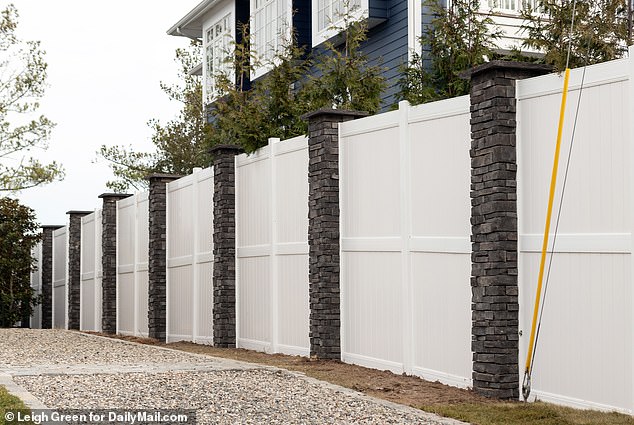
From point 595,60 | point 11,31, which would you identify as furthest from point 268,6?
point 595,60

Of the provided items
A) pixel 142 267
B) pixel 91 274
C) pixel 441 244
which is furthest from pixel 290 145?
pixel 91 274

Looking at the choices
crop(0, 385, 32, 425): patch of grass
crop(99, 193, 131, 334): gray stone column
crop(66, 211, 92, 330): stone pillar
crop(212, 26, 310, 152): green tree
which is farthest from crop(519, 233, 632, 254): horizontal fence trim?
crop(66, 211, 92, 330): stone pillar

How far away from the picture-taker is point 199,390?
9.01 metres

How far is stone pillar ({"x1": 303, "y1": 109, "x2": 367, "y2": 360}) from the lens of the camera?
1163 cm

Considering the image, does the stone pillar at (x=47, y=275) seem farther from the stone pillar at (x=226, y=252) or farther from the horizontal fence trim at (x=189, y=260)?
the stone pillar at (x=226, y=252)

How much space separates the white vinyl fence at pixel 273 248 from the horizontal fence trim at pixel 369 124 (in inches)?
39.2

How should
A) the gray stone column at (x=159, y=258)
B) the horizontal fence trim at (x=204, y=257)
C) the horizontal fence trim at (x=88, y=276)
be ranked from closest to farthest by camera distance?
1. the horizontal fence trim at (x=204, y=257)
2. the gray stone column at (x=159, y=258)
3. the horizontal fence trim at (x=88, y=276)

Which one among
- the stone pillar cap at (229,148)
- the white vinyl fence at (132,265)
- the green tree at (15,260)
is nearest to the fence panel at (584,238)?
the stone pillar cap at (229,148)

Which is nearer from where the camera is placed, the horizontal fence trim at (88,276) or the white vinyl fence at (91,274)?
the white vinyl fence at (91,274)

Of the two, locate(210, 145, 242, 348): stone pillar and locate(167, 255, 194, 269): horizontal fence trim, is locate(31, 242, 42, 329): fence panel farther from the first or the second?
A: locate(210, 145, 242, 348): stone pillar

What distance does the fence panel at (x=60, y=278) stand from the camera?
85.8 feet

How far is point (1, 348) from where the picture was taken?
1476 centimetres

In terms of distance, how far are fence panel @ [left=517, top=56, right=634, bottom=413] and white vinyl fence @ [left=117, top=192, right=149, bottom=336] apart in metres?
12.0

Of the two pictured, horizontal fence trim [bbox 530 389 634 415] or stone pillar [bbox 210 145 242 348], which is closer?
horizontal fence trim [bbox 530 389 634 415]
